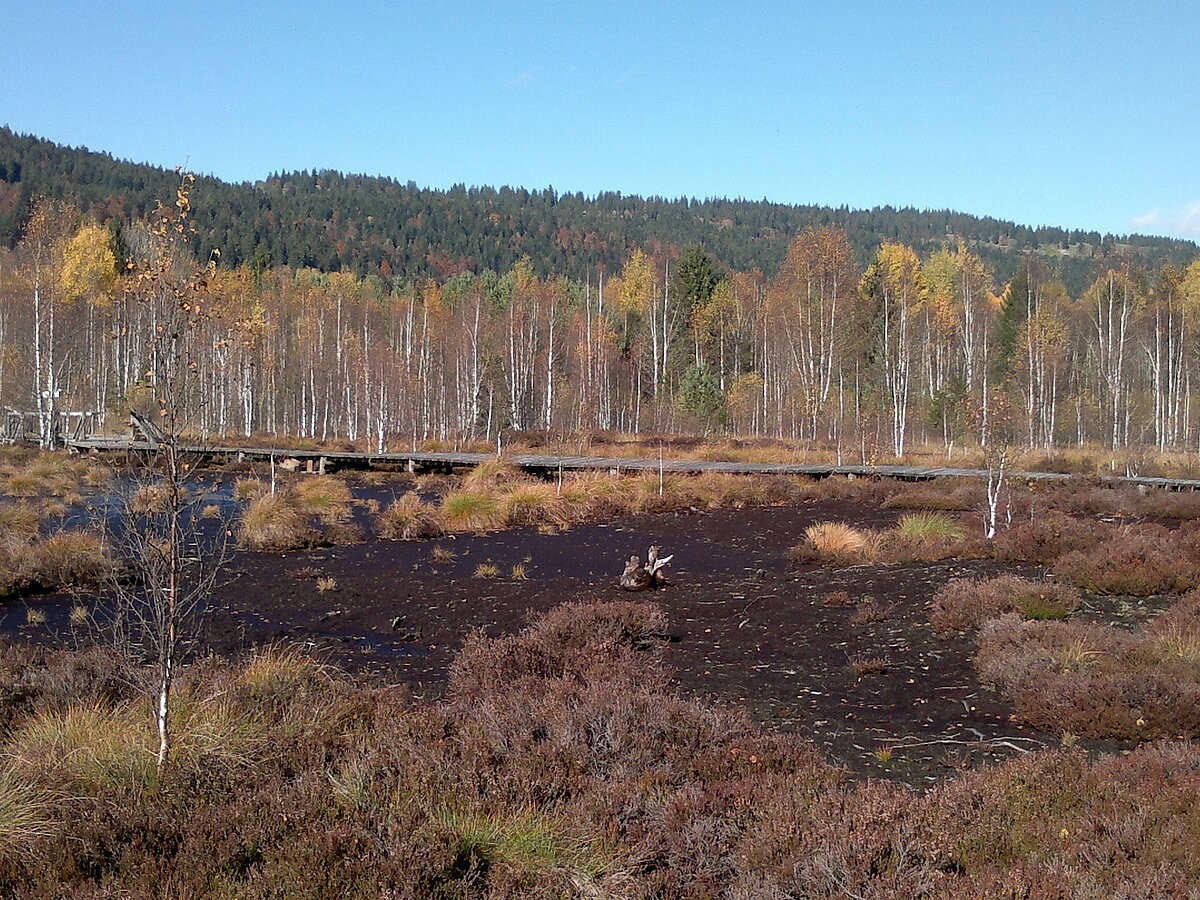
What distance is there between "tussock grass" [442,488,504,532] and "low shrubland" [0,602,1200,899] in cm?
1447

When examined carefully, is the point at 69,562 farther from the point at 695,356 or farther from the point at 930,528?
the point at 695,356

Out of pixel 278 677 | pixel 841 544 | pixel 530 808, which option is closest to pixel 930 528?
pixel 841 544

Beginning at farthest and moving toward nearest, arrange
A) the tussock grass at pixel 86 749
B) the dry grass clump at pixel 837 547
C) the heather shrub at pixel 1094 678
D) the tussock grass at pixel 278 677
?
the dry grass clump at pixel 837 547
the heather shrub at pixel 1094 678
the tussock grass at pixel 278 677
the tussock grass at pixel 86 749

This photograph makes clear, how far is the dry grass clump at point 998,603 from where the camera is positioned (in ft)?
32.0

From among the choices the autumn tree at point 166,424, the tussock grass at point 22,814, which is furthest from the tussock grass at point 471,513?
the tussock grass at point 22,814

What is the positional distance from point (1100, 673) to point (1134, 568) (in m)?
4.49

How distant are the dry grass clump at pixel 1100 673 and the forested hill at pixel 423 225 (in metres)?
82.3

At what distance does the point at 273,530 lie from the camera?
17.3 meters

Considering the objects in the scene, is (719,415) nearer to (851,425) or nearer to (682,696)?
(851,425)

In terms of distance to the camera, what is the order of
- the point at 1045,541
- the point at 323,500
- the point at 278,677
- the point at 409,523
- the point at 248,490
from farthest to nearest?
the point at 248,490
the point at 323,500
the point at 409,523
the point at 1045,541
the point at 278,677

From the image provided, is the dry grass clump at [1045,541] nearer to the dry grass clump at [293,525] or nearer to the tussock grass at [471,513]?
the tussock grass at [471,513]

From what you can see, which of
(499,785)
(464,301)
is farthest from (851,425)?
(499,785)

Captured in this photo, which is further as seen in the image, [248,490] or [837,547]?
[248,490]

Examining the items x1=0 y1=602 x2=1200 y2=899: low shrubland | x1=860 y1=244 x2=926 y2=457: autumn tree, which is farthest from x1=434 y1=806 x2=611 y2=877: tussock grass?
x1=860 y1=244 x2=926 y2=457: autumn tree
